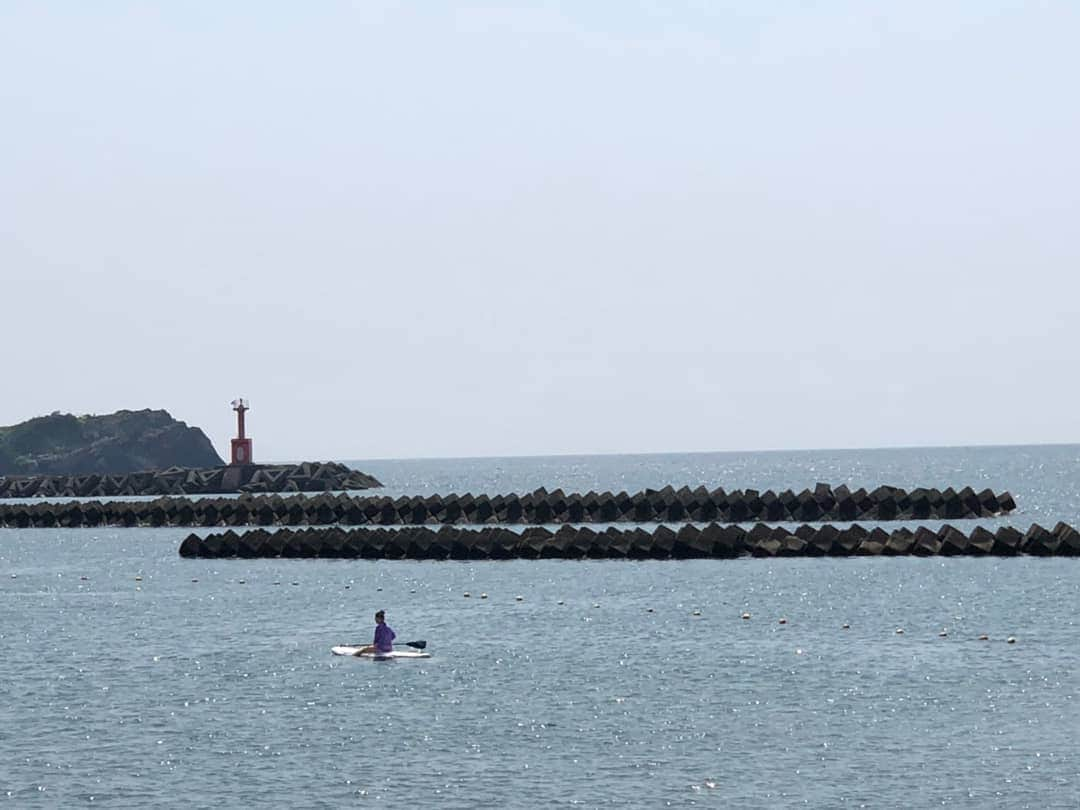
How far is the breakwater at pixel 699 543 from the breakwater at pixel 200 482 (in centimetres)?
7078

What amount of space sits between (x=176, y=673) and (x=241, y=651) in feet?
13.2

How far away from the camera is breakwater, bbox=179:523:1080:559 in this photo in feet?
226

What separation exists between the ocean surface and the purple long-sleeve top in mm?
581

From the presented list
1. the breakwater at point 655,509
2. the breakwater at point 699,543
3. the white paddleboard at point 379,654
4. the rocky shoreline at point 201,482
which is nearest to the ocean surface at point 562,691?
the white paddleboard at point 379,654

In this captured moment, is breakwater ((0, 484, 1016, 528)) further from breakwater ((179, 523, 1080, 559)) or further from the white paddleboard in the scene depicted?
the white paddleboard

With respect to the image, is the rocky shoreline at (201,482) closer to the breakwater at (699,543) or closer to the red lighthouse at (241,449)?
the red lighthouse at (241,449)

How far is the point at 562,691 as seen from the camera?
124ft

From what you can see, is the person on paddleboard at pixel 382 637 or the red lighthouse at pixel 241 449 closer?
the person on paddleboard at pixel 382 637

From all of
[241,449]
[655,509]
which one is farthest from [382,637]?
[241,449]

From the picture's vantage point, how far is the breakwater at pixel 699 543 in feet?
226

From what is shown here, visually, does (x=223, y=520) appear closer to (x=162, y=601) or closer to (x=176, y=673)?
(x=162, y=601)

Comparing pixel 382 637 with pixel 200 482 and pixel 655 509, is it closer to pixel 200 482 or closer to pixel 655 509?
pixel 655 509

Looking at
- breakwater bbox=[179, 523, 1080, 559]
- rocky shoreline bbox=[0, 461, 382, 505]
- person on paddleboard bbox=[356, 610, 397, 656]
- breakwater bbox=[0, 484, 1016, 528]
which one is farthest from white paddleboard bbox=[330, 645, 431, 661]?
rocky shoreline bbox=[0, 461, 382, 505]

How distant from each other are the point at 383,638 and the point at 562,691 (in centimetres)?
680
